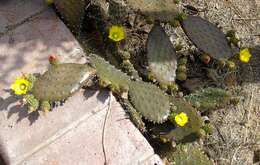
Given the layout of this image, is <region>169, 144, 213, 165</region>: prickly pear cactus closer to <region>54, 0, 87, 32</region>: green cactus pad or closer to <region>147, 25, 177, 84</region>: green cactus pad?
<region>147, 25, 177, 84</region>: green cactus pad

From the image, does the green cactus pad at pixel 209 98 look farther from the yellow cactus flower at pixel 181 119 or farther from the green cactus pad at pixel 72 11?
the green cactus pad at pixel 72 11

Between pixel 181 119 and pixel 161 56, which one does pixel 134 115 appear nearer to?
pixel 181 119

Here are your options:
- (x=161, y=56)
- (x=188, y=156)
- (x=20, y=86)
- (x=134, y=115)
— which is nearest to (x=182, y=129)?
(x=188, y=156)

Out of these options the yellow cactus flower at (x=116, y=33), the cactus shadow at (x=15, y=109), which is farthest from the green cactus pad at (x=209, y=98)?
the cactus shadow at (x=15, y=109)

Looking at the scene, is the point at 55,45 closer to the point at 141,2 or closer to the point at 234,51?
the point at 141,2

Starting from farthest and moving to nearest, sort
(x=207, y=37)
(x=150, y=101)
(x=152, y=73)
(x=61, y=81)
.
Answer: (x=207, y=37)
(x=152, y=73)
(x=150, y=101)
(x=61, y=81)

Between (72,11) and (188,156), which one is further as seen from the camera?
(72,11)

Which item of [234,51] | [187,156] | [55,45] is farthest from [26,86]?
[234,51]

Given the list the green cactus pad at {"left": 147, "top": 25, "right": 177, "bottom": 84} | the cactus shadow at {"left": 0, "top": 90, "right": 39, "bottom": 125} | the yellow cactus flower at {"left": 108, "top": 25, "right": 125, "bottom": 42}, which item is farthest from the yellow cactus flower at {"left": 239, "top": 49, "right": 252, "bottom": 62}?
the cactus shadow at {"left": 0, "top": 90, "right": 39, "bottom": 125}
